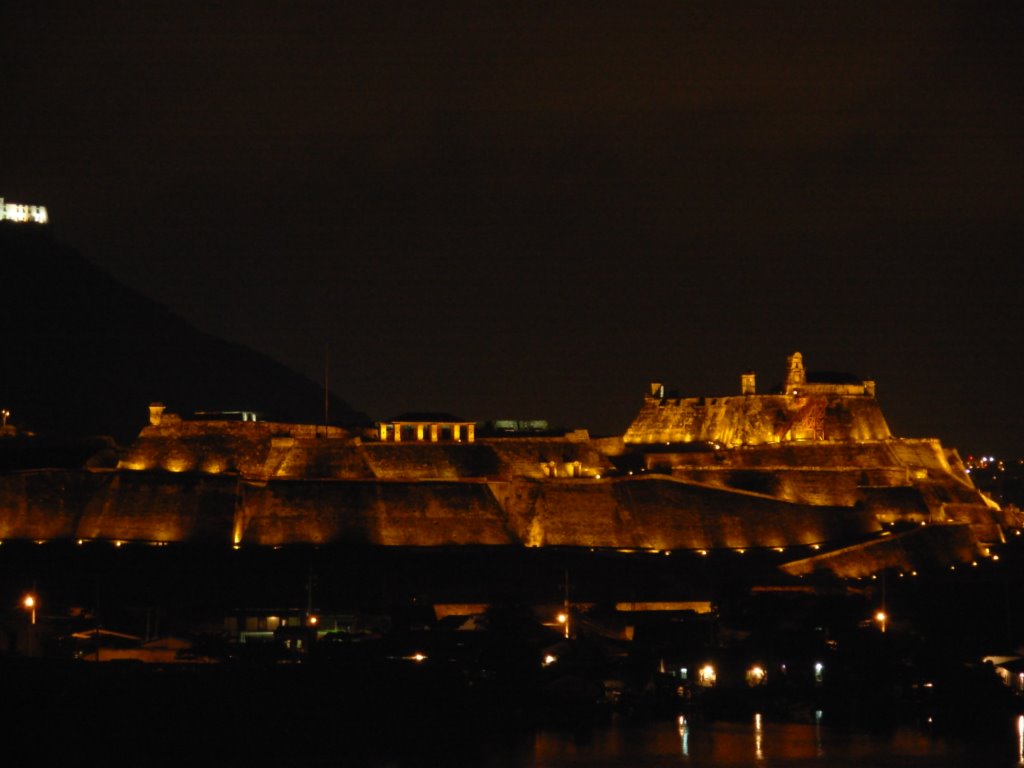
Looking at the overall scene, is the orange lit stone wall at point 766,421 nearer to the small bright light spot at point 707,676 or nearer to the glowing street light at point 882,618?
the glowing street light at point 882,618

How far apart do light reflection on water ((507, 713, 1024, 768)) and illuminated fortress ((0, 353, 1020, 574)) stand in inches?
979

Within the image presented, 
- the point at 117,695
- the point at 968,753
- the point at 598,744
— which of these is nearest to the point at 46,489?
the point at 117,695

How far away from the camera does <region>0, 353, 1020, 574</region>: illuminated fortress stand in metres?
84.6

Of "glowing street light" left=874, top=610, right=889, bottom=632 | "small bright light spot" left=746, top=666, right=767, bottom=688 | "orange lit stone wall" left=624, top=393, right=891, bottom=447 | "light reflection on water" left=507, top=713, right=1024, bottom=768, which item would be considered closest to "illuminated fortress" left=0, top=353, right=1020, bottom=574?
"orange lit stone wall" left=624, top=393, right=891, bottom=447

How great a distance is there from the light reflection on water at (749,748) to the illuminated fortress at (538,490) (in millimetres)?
24877

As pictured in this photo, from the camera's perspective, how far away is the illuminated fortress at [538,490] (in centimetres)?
8456

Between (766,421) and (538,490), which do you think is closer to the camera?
(538,490)

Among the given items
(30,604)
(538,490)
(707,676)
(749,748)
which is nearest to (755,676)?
(707,676)

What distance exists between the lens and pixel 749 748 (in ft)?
191

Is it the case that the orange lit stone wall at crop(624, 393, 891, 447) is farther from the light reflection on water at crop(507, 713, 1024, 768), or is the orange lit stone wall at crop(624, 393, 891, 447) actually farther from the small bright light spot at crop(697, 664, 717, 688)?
the light reflection on water at crop(507, 713, 1024, 768)

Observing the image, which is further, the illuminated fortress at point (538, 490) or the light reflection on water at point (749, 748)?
the illuminated fortress at point (538, 490)

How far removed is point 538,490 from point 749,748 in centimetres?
3195

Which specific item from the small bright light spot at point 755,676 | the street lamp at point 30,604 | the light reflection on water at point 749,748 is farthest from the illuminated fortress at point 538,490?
the light reflection on water at point 749,748

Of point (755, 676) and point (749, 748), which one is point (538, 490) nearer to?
point (755, 676)
